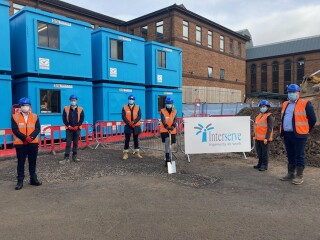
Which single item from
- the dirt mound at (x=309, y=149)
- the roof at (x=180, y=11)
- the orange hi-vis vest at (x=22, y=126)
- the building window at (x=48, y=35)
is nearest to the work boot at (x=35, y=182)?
the orange hi-vis vest at (x=22, y=126)

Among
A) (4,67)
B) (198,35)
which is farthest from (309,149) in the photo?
(198,35)

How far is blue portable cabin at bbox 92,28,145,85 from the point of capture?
481 inches

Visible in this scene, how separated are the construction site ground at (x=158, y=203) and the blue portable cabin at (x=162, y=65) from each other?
26.3ft

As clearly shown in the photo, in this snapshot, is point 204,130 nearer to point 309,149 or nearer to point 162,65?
point 309,149

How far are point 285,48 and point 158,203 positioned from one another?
167 feet

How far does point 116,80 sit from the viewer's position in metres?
12.7

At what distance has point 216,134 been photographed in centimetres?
828

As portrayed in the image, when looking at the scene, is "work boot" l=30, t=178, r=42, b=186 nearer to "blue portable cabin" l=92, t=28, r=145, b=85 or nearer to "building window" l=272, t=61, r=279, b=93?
"blue portable cabin" l=92, t=28, r=145, b=85

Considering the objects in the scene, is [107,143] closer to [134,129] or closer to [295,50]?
[134,129]

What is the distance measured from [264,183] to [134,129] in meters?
3.85

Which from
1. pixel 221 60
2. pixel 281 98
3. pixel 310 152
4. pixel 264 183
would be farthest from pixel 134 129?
pixel 281 98

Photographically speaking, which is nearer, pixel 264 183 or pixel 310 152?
pixel 264 183

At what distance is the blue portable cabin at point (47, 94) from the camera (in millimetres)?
9906

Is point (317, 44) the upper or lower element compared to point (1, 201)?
upper
